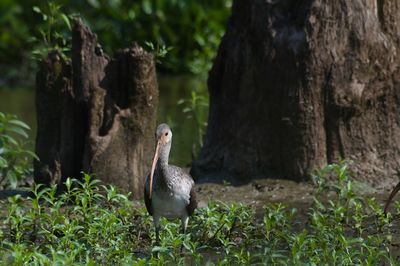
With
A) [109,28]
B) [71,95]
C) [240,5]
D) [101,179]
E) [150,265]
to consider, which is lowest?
[150,265]

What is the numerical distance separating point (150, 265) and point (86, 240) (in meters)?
0.89

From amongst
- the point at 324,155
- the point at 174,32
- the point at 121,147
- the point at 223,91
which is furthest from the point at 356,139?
the point at 174,32

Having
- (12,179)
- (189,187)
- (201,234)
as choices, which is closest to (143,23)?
(12,179)

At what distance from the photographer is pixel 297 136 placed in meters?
10.4

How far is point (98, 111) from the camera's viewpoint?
399 inches

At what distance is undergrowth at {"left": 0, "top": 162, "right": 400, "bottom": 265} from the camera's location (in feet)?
24.9

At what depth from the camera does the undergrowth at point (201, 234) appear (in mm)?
7576

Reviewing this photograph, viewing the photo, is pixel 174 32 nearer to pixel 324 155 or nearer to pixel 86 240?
pixel 324 155

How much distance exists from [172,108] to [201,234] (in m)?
8.16

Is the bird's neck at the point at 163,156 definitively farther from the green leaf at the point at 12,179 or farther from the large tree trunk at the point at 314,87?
the green leaf at the point at 12,179

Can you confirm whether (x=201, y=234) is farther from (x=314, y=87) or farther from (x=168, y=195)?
(x=314, y=87)

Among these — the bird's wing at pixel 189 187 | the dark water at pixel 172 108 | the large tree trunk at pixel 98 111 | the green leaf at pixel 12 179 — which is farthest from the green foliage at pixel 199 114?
the bird's wing at pixel 189 187

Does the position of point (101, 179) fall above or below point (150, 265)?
above

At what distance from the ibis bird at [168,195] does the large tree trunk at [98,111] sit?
134cm
